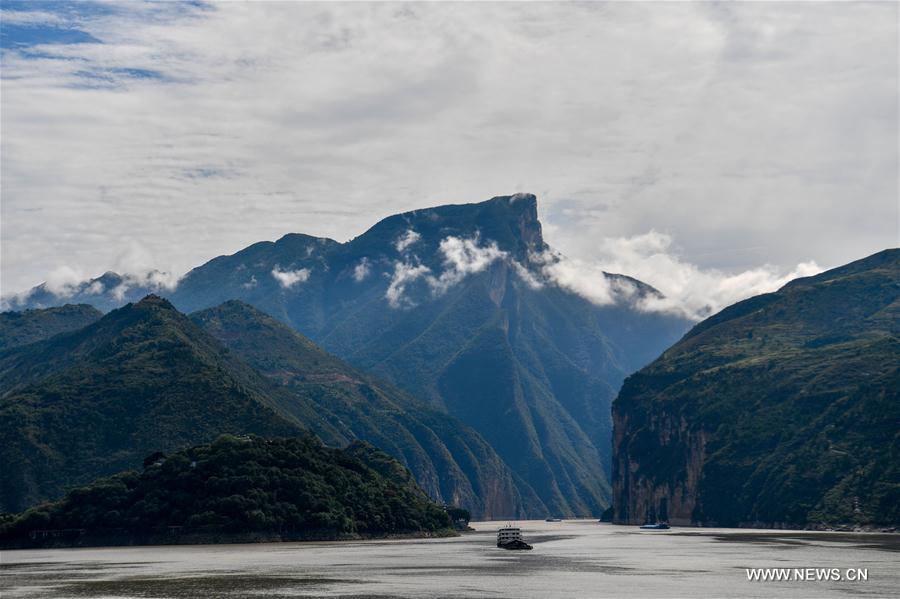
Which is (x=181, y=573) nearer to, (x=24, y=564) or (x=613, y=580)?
(x=24, y=564)

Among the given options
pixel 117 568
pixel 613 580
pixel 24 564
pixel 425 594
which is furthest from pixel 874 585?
pixel 24 564

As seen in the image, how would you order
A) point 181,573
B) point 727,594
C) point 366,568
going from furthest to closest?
point 366,568, point 181,573, point 727,594

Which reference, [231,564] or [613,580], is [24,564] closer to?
[231,564]

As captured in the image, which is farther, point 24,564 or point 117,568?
point 24,564

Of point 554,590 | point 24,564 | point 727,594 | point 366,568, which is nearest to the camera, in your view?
point 727,594

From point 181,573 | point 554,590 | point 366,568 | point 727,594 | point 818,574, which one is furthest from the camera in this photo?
point 366,568

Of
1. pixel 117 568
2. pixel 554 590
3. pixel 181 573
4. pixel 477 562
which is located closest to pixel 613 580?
pixel 554 590

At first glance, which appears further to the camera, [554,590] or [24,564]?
[24,564]

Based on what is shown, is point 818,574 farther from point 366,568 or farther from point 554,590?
point 366,568

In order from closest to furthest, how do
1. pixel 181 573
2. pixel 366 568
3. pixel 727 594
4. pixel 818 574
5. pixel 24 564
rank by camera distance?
pixel 727 594
pixel 818 574
pixel 181 573
pixel 366 568
pixel 24 564
